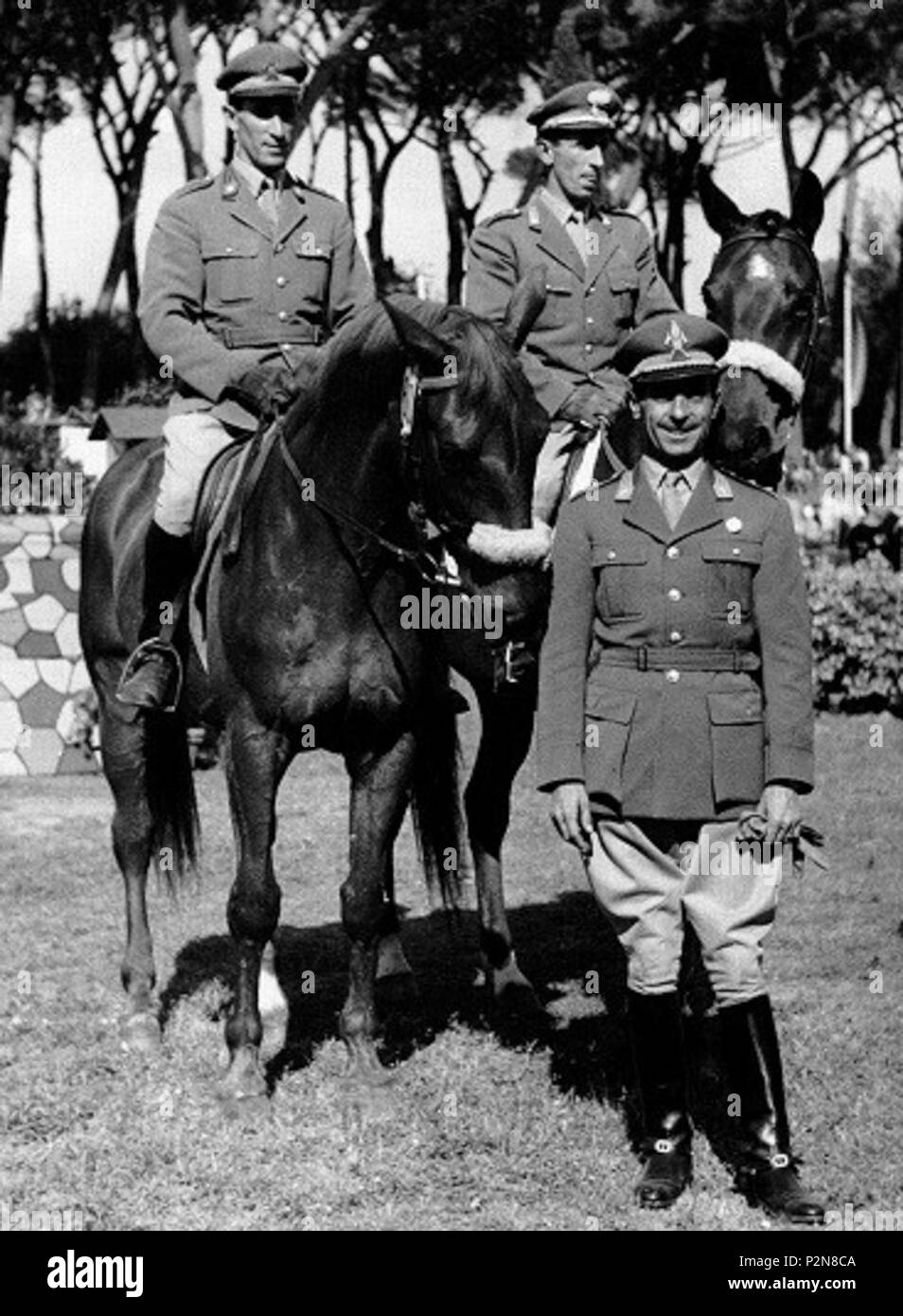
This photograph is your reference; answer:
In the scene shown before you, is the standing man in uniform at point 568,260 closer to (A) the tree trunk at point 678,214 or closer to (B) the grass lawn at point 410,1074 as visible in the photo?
(B) the grass lawn at point 410,1074

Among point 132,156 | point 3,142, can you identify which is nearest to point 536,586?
point 3,142

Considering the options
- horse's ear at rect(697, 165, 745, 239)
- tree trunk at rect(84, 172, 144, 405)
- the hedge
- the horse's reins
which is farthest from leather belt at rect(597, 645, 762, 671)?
tree trunk at rect(84, 172, 144, 405)

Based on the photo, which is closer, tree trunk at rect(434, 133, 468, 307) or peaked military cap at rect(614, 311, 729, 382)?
peaked military cap at rect(614, 311, 729, 382)

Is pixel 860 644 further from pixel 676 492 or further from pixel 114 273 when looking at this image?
pixel 114 273

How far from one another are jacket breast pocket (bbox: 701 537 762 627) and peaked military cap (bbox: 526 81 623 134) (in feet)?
8.24

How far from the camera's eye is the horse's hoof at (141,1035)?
6.88m

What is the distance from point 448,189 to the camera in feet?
116

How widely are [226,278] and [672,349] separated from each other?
223cm

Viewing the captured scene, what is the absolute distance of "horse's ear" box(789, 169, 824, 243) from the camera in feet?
24.5

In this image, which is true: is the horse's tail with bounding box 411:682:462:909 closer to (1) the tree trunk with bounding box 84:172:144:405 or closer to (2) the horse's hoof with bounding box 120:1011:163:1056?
(2) the horse's hoof with bounding box 120:1011:163:1056

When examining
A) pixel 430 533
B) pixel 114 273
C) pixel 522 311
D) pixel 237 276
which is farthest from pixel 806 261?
pixel 114 273

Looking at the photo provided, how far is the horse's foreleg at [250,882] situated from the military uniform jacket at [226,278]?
1301 millimetres

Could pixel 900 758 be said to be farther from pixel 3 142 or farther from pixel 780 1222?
pixel 3 142

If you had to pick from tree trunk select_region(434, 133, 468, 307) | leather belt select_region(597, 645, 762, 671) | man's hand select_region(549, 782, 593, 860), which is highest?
tree trunk select_region(434, 133, 468, 307)
